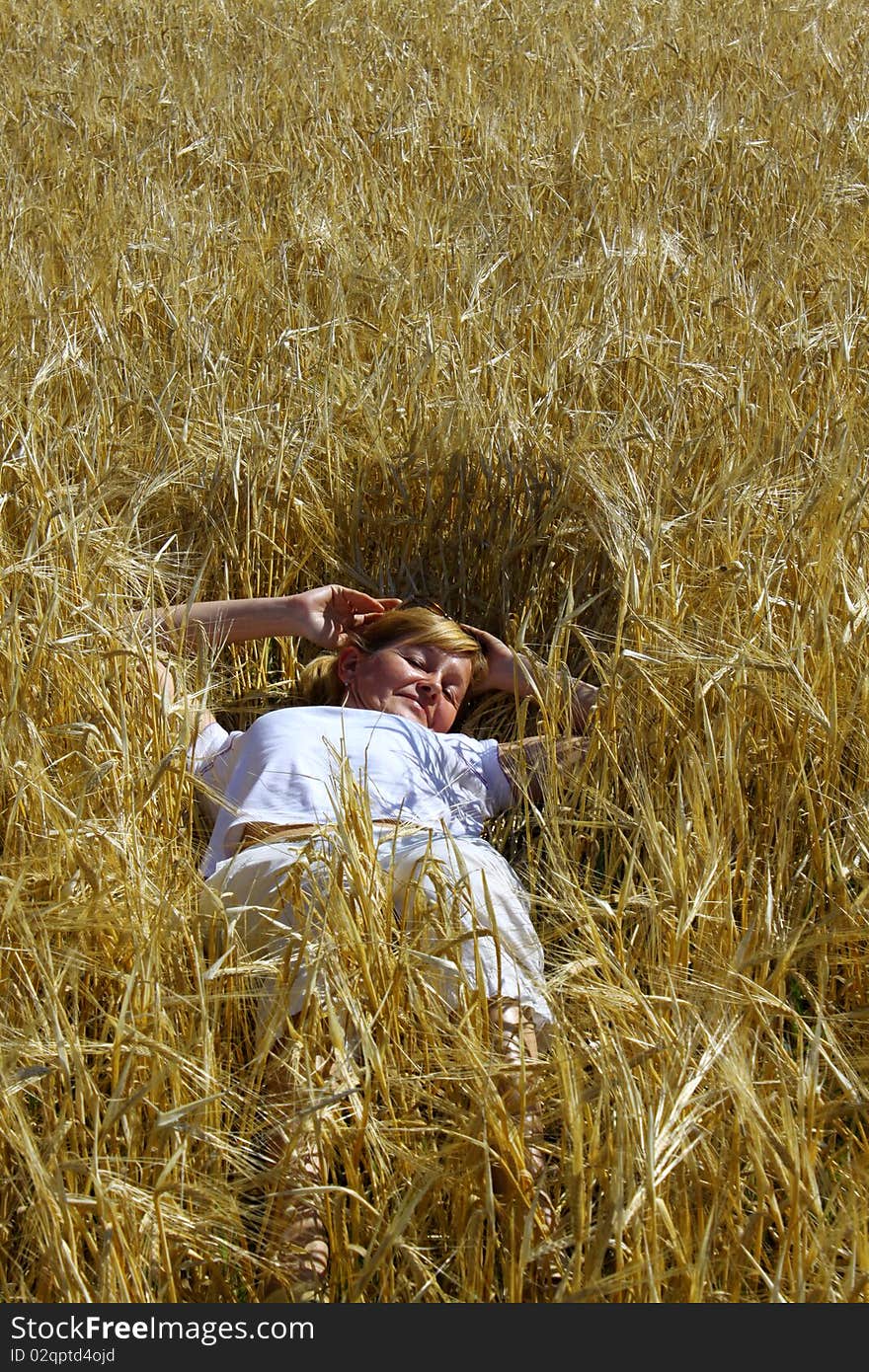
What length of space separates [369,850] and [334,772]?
1.13 feet

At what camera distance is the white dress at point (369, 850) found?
1.35 metres

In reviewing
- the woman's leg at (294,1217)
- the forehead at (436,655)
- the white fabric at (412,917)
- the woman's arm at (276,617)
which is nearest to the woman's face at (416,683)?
the forehead at (436,655)

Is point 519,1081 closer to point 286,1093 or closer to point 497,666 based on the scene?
point 286,1093

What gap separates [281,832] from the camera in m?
1.74

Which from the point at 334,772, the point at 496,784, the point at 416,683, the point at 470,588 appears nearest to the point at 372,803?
the point at 334,772

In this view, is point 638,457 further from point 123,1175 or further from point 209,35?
point 209,35

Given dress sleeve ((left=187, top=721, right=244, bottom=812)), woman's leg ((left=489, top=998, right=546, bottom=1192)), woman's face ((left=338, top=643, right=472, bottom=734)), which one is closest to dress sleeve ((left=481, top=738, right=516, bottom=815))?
woman's face ((left=338, top=643, right=472, bottom=734))

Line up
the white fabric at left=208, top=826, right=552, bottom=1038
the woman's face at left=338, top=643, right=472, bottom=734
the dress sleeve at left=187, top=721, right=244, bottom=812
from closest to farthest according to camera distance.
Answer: the white fabric at left=208, top=826, right=552, bottom=1038, the dress sleeve at left=187, top=721, right=244, bottom=812, the woman's face at left=338, top=643, right=472, bottom=734

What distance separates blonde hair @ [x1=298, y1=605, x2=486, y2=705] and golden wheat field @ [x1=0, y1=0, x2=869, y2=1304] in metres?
0.09

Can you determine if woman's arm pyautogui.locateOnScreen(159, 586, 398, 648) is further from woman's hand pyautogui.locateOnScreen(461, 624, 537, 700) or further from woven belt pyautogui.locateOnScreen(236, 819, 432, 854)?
woven belt pyautogui.locateOnScreen(236, 819, 432, 854)

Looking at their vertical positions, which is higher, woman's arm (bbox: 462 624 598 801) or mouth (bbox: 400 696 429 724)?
woman's arm (bbox: 462 624 598 801)

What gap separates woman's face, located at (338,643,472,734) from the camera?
6.96 feet

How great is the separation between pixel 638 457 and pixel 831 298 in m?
→ 0.77

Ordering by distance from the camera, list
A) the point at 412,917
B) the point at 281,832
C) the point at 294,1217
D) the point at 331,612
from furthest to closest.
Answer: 1. the point at 331,612
2. the point at 281,832
3. the point at 412,917
4. the point at 294,1217
